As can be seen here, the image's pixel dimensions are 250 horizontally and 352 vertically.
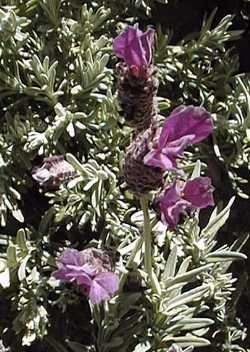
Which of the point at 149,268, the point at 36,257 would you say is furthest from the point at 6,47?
the point at 149,268

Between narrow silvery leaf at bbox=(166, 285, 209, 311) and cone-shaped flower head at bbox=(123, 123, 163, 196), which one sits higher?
cone-shaped flower head at bbox=(123, 123, 163, 196)

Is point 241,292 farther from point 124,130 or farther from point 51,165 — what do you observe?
point 51,165

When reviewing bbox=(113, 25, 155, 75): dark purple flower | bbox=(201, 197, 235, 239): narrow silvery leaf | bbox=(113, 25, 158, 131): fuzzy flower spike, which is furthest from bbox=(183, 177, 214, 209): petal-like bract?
bbox=(201, 197, 235, 239): narrow silvery leaf

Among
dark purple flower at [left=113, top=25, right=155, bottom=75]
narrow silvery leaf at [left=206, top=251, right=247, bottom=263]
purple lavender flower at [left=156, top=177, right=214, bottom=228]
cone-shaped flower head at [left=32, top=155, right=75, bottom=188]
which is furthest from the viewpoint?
narrow silvery leaf at [left=206, top=251, right=247, bottom=263]

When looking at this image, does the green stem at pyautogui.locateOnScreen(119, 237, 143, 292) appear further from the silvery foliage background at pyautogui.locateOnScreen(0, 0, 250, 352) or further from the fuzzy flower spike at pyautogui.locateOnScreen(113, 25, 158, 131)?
the fuzzy flower spike at pyautogui.locateOnScreen(113, 25, 158, 131)

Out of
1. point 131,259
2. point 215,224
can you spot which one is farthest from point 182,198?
point 215,224
